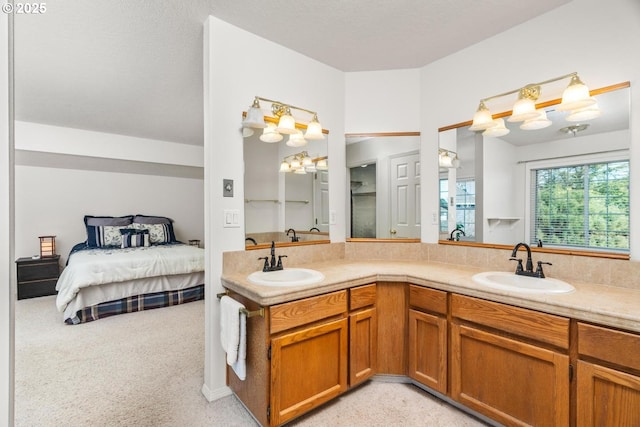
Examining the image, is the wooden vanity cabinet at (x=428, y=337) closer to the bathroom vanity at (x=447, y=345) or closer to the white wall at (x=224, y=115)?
the bathroom vanity at (x=447, y=345)

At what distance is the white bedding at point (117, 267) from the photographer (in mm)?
3209

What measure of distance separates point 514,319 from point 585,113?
1.28 m

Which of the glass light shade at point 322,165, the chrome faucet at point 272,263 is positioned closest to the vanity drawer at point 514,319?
the chrome faucet at point 272,263

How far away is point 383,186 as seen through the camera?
2.61m

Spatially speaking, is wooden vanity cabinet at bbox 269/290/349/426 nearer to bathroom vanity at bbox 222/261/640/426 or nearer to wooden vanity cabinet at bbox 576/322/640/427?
bathroom vanity at bbox 222/261/640/426

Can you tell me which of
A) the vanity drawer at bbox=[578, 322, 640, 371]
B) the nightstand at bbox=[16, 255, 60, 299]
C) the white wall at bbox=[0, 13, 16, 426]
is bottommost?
the nightstand at bbox=[16, 255, 60, 299]

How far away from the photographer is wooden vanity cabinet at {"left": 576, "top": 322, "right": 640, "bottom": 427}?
1172 mm

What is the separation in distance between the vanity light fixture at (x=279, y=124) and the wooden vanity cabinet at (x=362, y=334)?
3.98 feet

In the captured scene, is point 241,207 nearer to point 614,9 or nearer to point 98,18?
point 98,18

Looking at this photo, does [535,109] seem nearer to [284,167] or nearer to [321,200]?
[321,200]

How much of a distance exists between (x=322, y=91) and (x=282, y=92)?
42cm

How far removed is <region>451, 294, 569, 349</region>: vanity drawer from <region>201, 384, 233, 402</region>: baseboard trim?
1.55m

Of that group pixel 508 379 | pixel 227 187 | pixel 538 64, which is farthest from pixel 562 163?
pixel 227 187

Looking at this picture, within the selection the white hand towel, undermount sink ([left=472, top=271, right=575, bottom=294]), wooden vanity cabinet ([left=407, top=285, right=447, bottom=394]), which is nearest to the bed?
the white hand towel
